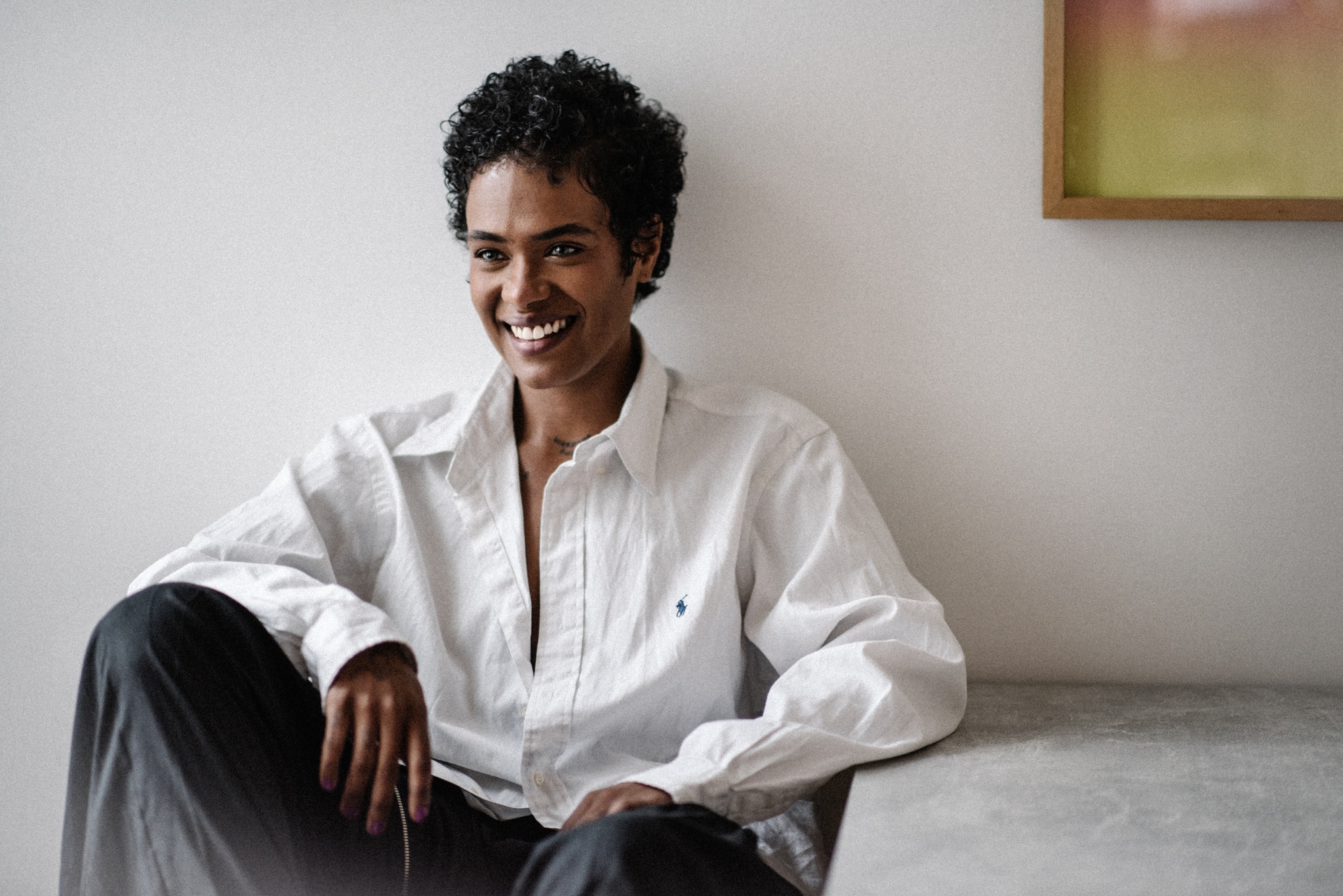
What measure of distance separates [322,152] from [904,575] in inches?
39.1

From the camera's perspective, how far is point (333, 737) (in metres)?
1.06

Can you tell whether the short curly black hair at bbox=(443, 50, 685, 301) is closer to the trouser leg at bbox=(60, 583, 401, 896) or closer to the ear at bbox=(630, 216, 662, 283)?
the ear at bbox=(630, 216, 662, 283)

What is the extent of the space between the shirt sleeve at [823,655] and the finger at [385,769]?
0.78ft

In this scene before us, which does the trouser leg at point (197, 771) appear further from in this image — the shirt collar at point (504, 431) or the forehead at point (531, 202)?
the forehead at point (531, 202)

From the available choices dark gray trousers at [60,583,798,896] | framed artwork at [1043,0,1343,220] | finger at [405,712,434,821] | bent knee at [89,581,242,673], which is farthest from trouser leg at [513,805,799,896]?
framed artwork at [1043,0,1343,220]

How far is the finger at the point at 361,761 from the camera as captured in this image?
3.45 ft

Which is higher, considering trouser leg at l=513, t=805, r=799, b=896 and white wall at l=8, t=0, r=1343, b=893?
white wall at l=8, t=0, r=1343, b=893

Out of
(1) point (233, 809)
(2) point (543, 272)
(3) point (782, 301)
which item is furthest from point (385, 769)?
(3) point (782, 301)

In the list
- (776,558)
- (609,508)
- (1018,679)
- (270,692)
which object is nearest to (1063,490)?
(1018,679)

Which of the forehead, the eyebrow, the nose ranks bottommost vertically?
the nose

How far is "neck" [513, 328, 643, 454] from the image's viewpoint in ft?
4.65

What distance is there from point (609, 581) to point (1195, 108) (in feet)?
3.05

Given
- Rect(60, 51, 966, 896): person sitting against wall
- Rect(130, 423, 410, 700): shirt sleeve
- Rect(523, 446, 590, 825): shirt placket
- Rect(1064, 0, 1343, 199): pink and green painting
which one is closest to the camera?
Rect(60, 51, 966, 896): person sitting against wall

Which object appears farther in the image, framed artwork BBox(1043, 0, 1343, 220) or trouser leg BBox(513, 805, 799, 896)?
framed artwork BBox(1043, 0, 1343, 220)
